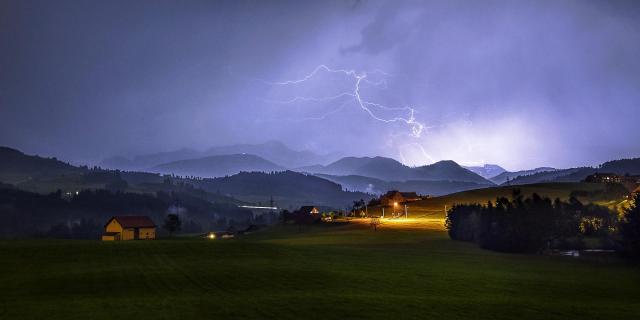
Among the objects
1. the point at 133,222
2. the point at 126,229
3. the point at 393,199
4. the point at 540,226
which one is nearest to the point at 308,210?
the point at 393,199

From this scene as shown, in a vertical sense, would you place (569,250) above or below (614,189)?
below

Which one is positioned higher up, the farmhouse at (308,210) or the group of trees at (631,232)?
the farmhouse at (308,210)

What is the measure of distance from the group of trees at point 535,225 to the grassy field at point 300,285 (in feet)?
21.3

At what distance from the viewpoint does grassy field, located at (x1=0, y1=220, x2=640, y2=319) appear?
24.6 meters

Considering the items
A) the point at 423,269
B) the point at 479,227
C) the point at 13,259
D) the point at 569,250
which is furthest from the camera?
the point at 479,227

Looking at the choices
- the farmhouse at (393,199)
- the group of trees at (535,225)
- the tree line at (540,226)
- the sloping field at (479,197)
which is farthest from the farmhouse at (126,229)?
the farmhouse at (393,199)

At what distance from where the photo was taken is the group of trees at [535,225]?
200 ft

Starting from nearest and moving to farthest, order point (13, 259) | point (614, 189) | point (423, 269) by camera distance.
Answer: point (423, 269)
point (13, 259)
point (614, 189)

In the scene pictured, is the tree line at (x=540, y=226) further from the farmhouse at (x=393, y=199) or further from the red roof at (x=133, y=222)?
the farmhouse at (x=393, y=199)

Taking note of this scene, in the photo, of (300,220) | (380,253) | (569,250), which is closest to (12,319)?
(380,253)

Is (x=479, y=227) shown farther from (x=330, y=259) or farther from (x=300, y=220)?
(x=300, y=220)

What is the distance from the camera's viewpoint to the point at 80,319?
2214 cm

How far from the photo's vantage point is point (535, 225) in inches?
2392

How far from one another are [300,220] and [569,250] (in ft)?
249
